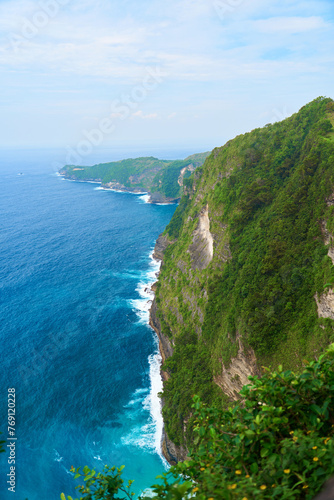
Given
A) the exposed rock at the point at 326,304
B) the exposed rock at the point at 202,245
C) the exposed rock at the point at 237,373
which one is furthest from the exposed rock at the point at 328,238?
the exposed rock at the point at 202,245

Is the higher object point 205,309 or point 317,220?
point 317,220

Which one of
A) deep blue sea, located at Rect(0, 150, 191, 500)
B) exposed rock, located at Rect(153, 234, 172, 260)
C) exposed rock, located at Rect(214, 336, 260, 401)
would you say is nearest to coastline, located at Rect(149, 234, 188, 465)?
exposed rock, located at Rect(153, 234, 172, 260)

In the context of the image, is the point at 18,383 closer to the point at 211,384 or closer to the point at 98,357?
Answer: the point at 98,357

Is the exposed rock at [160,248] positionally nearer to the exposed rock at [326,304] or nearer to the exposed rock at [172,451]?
the exposed rock at [172,451]

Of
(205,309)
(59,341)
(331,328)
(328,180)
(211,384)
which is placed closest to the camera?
(331,328)

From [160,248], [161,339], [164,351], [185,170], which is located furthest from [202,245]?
[185,170]

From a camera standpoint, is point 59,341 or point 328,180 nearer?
point 328,180

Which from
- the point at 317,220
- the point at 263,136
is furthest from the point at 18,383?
the point at 263,136
